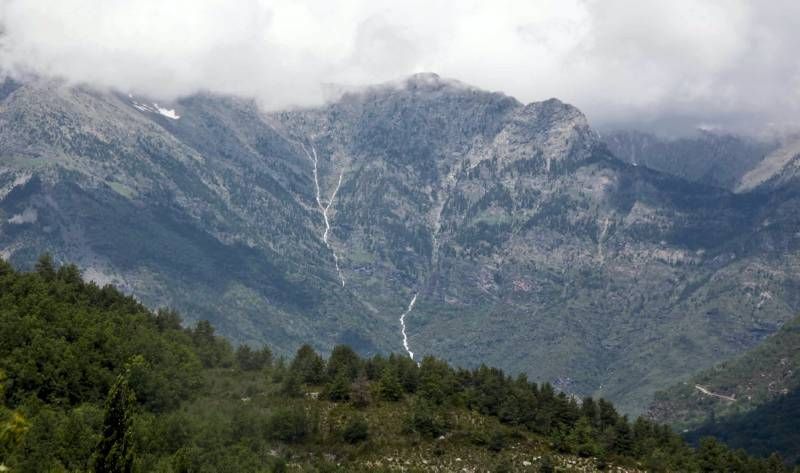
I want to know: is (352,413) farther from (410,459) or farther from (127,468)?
(127,468)

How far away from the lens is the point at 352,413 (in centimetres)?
17050

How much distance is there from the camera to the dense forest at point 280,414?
13625 cm

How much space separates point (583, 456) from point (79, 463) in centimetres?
9068

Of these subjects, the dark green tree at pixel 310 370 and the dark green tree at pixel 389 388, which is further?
the dark green tree at pixel 310 370

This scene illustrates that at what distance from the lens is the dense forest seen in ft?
447

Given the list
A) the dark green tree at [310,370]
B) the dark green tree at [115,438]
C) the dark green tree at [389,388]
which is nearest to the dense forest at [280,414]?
the dark green tree at [389,388]

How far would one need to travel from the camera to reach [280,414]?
159125mm

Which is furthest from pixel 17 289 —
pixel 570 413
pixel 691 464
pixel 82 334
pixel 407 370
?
pixel 691 464

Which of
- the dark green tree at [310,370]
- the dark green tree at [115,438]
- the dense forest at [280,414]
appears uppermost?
the dark green tree at [310,370]

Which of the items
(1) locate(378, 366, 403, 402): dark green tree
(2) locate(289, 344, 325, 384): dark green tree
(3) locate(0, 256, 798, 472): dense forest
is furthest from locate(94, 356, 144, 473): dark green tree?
(2) locate(289, 344, 325, 384): dark green tree

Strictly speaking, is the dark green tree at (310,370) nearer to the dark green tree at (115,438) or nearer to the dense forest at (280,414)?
the dense forest at (280,414)

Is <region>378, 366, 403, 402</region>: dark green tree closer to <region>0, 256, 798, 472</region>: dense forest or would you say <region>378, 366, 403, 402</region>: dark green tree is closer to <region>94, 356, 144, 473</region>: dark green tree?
<region>0, 256, 798, 472</region>: dense forest

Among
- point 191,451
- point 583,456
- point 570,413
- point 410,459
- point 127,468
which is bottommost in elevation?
point 127,468

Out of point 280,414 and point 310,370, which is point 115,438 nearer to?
point 280,414
